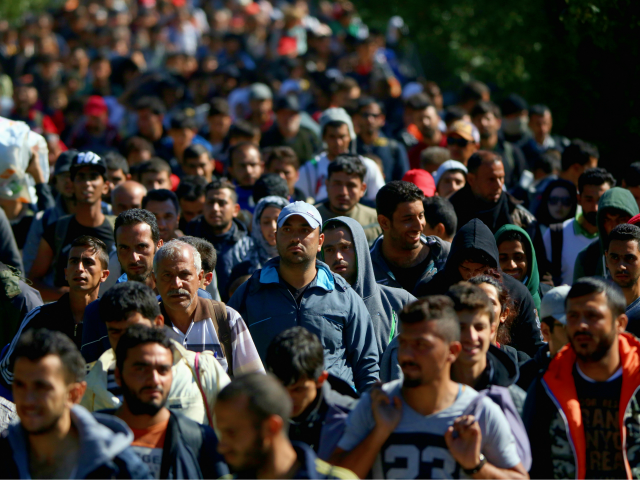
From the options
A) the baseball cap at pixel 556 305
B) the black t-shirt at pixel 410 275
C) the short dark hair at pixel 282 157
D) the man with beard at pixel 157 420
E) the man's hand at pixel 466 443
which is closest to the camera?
the man's hand at pixel 466 443

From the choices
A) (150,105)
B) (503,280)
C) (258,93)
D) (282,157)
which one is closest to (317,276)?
(503,280)

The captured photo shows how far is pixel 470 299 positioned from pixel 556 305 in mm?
721

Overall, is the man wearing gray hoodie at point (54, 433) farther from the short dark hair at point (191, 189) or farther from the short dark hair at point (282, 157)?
the short dark hair at point (282, 157)

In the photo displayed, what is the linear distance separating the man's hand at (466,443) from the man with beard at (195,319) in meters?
1.75

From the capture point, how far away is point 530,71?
11.8 metres

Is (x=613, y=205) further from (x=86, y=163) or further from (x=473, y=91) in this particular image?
(x=473, y=91)

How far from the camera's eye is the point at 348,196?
838cm

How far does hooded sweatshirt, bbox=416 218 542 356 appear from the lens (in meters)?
6.06

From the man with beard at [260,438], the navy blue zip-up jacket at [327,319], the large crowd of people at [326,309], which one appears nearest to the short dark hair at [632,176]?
the large crowd of people at [326,309]

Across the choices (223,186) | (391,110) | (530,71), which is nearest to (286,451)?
(223,186)

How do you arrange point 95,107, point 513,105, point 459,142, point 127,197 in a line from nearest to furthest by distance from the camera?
point 127,197 < point 459,142 < point 513,105 < point 95,107

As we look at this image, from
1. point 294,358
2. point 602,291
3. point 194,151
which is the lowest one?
point 194,151

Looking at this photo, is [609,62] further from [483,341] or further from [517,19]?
[483,341]

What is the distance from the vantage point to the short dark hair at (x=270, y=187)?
884cm
